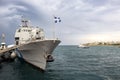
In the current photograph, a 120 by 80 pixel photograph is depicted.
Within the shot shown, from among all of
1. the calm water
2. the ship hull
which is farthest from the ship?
the calm water

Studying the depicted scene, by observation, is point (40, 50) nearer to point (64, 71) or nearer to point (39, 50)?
point (39, 50)

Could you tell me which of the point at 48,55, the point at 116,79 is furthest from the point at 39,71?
the point at 116,79

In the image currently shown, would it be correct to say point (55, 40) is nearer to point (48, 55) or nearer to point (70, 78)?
point (48, 55)

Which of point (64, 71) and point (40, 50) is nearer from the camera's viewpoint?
point (40, 50)

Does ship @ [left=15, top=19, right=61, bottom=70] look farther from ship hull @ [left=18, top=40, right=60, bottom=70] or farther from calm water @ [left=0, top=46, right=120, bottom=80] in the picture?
calm water @ [left=0, top=46, right=120, bottom=80]

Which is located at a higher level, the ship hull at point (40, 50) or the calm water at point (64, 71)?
the ship hull at point (40, 50)

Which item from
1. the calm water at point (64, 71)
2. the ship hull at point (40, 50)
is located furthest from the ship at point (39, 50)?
the calm water at point (64, 71)

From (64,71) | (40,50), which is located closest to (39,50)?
(40,50)

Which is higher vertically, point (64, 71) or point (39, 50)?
point (39, 50)

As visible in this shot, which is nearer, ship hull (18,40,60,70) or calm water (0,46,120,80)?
calm water (0,46,120,80)

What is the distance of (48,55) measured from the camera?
4400 cm

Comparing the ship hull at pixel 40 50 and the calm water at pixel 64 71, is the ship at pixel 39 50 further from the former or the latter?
the calm water at pixel 64 71

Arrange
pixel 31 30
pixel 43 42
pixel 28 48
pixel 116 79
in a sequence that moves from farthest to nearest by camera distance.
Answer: pixel 31 30, pixel 28 48, pixel 43 42, pixel 116 79

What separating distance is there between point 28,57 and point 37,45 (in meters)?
6.80
